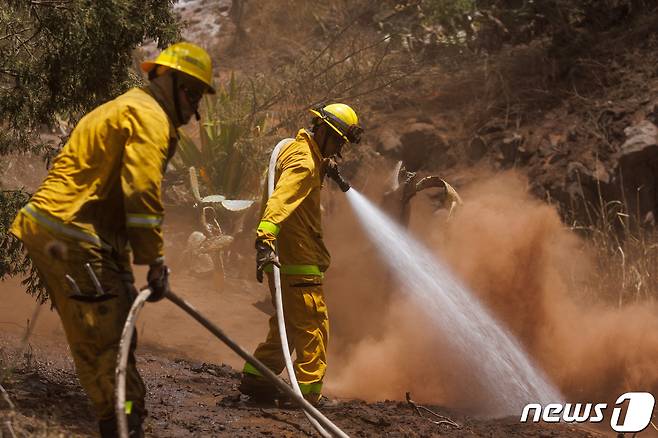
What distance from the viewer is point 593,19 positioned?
1238 centimetres

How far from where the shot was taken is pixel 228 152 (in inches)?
436

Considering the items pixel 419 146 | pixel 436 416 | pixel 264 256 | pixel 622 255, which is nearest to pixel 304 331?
pixel 264 256

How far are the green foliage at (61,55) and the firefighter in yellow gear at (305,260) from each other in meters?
1.21

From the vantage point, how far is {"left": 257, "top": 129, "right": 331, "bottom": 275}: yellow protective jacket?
5523 mm

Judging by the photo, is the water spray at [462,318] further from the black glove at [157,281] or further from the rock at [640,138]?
the black glove at [157,281]

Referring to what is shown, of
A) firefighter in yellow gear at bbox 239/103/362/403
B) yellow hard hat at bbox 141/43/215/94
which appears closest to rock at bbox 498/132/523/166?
firefighter in yellow gear at bbox 239/103/362/403

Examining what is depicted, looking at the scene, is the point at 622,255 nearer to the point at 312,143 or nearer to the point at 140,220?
the point at 312,143

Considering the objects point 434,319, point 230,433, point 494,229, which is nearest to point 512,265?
point 494,229

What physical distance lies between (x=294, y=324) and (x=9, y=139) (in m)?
2.34

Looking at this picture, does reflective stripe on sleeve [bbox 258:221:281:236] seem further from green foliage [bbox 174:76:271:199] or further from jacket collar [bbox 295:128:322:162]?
green foliage [bbox 174:76:271:199]

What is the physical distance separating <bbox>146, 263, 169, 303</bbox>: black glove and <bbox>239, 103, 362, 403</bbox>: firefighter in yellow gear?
1820mm

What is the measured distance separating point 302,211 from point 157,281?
84.2 inches

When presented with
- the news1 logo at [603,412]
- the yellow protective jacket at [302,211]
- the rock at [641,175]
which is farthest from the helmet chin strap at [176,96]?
the rock at [641,175]

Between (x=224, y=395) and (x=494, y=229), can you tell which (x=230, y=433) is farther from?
(x=494, y=229)
